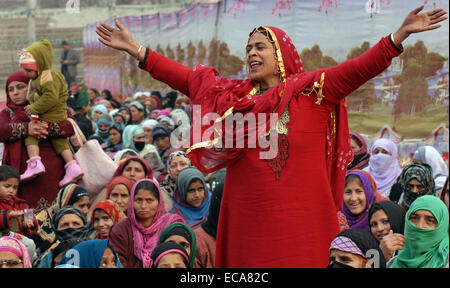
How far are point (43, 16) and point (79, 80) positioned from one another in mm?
1494

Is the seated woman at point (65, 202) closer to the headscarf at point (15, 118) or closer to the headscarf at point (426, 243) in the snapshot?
the headscarf at point (15, 118)

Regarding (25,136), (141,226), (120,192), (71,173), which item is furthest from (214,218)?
(25,136)

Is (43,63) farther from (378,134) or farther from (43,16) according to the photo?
(43,16)

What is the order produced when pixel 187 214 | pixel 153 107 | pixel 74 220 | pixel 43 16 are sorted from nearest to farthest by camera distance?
pixel 74 220 → pixel 187 214 → pixel 153 107 → pixel 43 16

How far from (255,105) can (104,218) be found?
87.4 inches

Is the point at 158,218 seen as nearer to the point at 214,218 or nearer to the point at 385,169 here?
the point at 214,218

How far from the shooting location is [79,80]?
13.1 m

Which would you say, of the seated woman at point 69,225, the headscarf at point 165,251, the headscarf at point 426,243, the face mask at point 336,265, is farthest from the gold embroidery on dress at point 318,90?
the seated woman at point 69,225

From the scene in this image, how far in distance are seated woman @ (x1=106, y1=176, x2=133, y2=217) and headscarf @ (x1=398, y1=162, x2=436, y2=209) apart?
84.4 inches

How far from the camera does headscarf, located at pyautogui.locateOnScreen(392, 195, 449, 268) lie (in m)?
4.07

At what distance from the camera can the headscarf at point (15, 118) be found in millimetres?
5195

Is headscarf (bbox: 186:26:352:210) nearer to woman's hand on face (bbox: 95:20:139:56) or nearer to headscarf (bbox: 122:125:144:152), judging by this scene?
woman's hand on face (bbox: 95:20:139:56)

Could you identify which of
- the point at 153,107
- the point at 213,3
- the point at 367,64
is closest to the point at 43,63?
the point at 367,64

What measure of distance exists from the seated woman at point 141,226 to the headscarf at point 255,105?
1557mm
